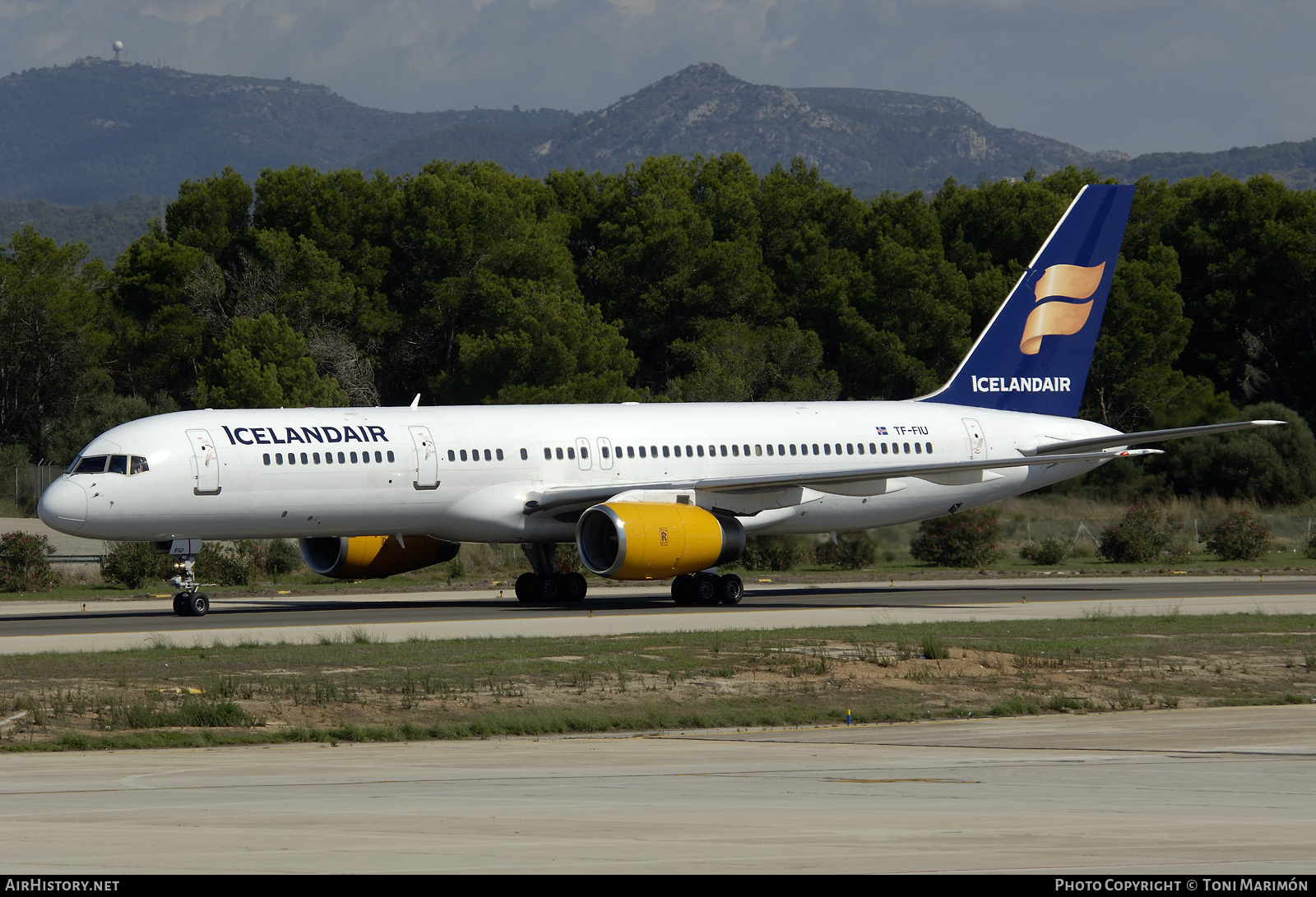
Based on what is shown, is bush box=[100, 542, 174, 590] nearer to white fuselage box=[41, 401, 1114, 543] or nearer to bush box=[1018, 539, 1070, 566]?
white fuselage box=[41, 401, 1114, 543]

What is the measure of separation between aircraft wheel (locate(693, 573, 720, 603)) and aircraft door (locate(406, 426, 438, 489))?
5.61m

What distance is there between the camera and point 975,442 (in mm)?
39312

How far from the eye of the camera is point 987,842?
9594mm

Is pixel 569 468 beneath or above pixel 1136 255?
beneath

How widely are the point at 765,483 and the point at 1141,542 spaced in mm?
18131

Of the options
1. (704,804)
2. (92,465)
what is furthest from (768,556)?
(704,804)

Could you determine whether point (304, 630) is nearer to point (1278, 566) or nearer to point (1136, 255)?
point (1278, 566)

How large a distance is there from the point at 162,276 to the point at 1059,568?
42653 millimetres

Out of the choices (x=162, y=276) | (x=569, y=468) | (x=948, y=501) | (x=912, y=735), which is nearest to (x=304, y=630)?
(x=569, y=468)

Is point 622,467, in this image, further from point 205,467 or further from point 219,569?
point 219,569

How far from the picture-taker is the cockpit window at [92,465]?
98.9 feet

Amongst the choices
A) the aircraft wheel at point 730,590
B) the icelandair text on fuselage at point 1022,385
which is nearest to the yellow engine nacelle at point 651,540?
the aircraft wheel at point 730,590

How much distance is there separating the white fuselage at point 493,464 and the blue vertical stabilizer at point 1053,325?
35.4 inches
